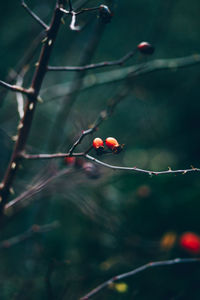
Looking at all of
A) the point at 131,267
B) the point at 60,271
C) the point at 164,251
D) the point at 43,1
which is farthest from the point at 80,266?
the point at 43,1

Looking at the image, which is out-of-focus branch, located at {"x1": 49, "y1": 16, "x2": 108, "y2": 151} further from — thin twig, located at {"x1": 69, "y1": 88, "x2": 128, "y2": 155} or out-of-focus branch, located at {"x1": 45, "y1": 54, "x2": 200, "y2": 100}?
thin twig, located at {"x1": 69, "y1": 88, "x2": 128, "y2": 155}

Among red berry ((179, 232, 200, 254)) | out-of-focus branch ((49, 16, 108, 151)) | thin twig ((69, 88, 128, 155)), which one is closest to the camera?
thin twig ((69, 88, 128, 155))

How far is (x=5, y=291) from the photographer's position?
1.86 meters

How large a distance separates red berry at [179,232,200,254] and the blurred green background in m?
0.09

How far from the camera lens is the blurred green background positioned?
70.9 inches

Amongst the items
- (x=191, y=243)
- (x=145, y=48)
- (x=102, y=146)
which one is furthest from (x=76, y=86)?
(x=191, y=243)

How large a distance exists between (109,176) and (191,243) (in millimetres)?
973

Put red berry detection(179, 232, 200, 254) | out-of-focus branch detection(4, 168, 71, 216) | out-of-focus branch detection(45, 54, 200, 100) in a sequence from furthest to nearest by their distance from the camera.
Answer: red berry detection(179, 232, 200, 254)
out-of-focus branch detection(45, 54, 200, 100)
out-of-focus branch detection(4, 168, 71, 216)

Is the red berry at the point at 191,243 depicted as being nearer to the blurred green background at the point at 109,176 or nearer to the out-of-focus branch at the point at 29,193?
the blurred green background at the point at 109,176

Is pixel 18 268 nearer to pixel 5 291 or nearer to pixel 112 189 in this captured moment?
pixel 5 291

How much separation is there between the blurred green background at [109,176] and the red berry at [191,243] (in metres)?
0.09

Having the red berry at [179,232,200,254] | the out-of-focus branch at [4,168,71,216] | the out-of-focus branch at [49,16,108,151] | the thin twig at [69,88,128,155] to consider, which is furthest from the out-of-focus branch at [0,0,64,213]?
the red berry at [179,232,200,254]

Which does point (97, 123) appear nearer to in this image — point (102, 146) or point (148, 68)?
point (102, 146)

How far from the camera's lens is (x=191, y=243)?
94.0 inches
